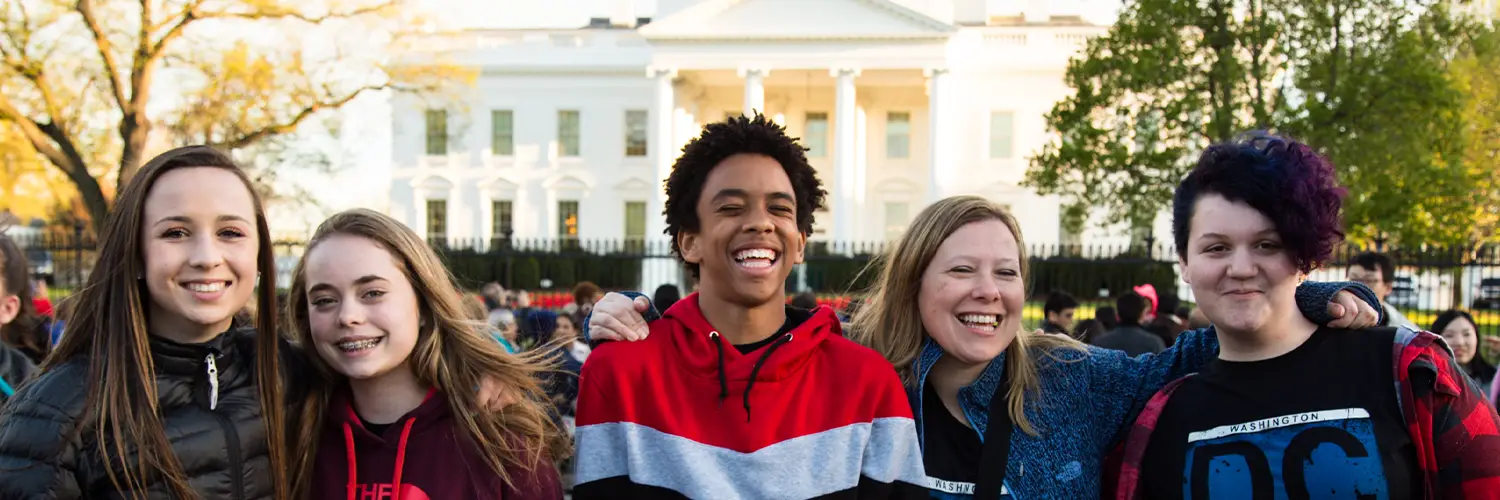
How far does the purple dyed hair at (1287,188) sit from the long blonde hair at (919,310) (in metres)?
0.59

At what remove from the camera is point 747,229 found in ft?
8.51

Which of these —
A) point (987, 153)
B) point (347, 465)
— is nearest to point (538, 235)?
point (987, 153)

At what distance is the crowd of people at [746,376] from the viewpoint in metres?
2.50

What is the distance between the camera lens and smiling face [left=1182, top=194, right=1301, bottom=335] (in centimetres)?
276

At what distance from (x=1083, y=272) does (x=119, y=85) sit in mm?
19139

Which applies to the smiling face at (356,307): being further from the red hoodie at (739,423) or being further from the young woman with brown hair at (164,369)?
the red hoodie at (739,423)

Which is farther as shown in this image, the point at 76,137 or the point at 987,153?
the point at 987,153

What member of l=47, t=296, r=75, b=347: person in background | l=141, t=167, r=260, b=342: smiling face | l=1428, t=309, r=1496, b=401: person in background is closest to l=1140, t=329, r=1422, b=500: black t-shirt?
l=141, t=167, r=260, b=342: smiling face

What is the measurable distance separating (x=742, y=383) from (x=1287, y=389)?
1.47 metres

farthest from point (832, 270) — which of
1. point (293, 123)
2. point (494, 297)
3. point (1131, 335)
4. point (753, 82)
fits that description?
point (1131, 335)

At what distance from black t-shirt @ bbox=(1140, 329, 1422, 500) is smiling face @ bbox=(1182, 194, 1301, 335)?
147 mm

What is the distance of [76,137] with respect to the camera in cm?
1791

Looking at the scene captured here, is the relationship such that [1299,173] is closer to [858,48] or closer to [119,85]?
[119,85]

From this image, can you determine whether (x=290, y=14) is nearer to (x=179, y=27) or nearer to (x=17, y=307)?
(x=179, y=27)
